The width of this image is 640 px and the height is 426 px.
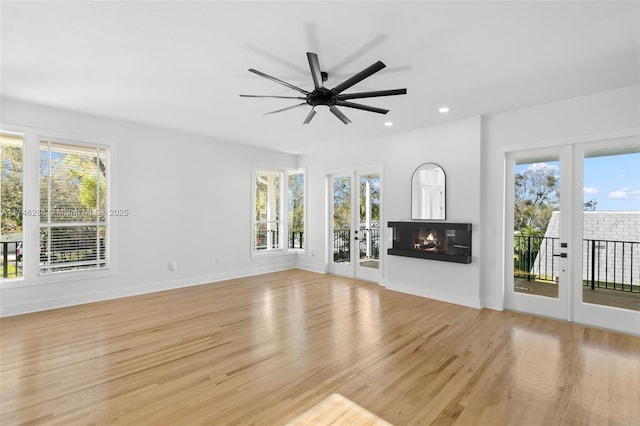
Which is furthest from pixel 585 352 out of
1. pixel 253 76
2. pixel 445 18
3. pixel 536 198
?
pixel 253 76

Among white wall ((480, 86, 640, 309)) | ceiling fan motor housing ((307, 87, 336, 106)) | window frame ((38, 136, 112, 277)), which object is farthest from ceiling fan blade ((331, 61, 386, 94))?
window frame ((38, 136, 112, 277))

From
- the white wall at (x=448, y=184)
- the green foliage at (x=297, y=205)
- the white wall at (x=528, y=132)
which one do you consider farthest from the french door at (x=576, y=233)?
the green foliage at (x=297, y=205)

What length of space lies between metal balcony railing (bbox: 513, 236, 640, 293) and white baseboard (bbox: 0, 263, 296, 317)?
196 inches

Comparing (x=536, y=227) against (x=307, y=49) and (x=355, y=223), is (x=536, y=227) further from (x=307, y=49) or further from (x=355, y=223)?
(x=307, y=49)

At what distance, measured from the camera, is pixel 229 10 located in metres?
2.22

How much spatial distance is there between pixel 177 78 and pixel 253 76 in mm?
853

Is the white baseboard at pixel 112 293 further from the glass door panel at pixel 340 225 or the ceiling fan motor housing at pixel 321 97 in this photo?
the ceiling fan motor housing at pixel 321 97

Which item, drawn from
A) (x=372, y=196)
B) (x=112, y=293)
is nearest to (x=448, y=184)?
(x=372, y=196)

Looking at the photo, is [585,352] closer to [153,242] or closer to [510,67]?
[510,67]

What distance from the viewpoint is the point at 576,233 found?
3871 millimetres

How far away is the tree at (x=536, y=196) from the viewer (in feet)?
13.4

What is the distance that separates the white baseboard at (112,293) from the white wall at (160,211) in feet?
0.04

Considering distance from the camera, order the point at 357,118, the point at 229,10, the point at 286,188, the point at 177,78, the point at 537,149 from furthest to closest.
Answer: the point at 286,188, the point at 357,118, the point at 537,149, the point at 177,78, the point at 229,10

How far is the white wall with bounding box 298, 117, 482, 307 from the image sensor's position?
4.58m
